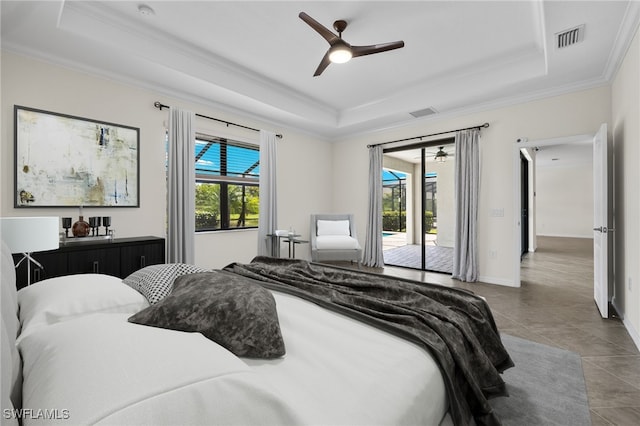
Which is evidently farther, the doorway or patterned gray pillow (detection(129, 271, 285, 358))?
the doorway

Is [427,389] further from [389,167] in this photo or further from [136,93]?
[389,167]

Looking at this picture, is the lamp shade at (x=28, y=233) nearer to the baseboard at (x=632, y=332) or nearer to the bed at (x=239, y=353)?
the bed at (x=239, y=353)

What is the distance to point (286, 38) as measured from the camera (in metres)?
3.29

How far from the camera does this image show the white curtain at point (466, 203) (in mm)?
4562

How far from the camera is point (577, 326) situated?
286 cm

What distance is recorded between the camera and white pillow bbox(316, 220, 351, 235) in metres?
5.50

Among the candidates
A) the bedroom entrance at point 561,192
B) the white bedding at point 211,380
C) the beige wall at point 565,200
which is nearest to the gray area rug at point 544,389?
the white bedding at point 211,380

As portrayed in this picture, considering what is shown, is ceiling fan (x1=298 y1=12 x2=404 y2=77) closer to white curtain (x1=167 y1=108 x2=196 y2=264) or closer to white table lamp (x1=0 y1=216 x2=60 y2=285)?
white curtain (x1=167 y1=108 x2=196 y2=264)

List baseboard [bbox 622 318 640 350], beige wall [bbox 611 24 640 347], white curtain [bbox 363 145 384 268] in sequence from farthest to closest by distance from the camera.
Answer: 1. white curtain [bbox 363 145 384 268]
2. beige wall [bbox 611 24 640 347]
3. baseboard [bbox 622 318 640 350]

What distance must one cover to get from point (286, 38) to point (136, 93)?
76.6 inches

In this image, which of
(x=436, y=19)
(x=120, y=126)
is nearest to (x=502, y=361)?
(x=436, y=19)

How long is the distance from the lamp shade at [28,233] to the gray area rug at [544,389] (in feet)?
8.32

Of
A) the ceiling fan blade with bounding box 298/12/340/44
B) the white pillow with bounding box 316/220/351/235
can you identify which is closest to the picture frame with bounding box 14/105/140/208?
the ceiling fan blade with bounding box 298/12/340/44

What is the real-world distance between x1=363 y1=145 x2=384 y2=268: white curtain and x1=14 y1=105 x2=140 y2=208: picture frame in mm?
3886
